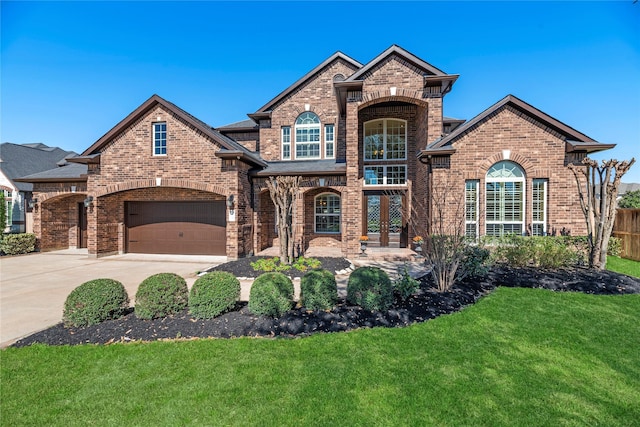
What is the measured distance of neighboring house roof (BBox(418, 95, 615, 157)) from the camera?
29.9 ft

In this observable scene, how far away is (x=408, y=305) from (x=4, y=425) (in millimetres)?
5398

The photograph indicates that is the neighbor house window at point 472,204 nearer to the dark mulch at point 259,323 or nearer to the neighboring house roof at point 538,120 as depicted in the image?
the neighboring house roof at point 538,120

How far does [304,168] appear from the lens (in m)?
11.9

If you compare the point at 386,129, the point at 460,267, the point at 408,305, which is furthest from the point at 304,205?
the point at 408,305

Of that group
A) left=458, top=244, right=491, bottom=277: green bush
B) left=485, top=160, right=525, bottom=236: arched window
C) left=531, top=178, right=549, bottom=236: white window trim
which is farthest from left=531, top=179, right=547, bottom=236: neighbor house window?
left=458, top=244, right=491, bottom=277: green bush

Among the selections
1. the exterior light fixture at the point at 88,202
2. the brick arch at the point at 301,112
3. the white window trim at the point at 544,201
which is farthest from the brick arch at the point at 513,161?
the exterior light fixture at the point at 88,202

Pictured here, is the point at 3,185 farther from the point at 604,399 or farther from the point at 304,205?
the point at 604,399

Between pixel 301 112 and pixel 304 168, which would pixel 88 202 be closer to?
pixel 304 168

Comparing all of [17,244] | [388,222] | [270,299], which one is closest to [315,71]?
[388,222]

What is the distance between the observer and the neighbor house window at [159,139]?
11.0 m

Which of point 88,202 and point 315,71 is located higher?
point 315,71

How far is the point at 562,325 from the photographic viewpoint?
4.46 m

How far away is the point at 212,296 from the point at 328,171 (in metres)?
7.49

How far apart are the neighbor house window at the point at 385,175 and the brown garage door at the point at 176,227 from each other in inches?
274
